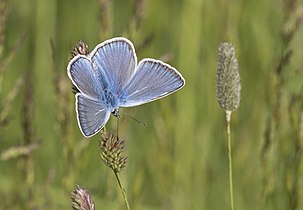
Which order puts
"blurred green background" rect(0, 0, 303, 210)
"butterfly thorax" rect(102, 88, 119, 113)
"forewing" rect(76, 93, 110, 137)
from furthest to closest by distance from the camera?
1. "blurred green background" rect(0, 0, 303, 210)
2. "butterfly thorax" rect(102, 88, 119, 113)
3. "forewing" rect(76, 93, 110, 137)

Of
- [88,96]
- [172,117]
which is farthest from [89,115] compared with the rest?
[172,117]

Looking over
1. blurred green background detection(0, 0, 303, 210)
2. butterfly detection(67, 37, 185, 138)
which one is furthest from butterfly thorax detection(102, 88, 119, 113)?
blurred green background detection(0, 0, 303, 210)

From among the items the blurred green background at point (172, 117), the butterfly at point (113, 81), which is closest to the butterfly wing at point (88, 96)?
the butterfly at point (113, 81)

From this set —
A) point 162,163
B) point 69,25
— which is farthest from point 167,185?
point 69,25

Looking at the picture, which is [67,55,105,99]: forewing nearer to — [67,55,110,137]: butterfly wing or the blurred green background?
[67,55,110,137]: butterfly wing

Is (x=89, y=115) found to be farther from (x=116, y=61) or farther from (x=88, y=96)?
(x=116, y=61)

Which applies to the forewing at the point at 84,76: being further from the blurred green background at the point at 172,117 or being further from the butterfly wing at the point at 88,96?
the blurred green background at the point at 172,117
